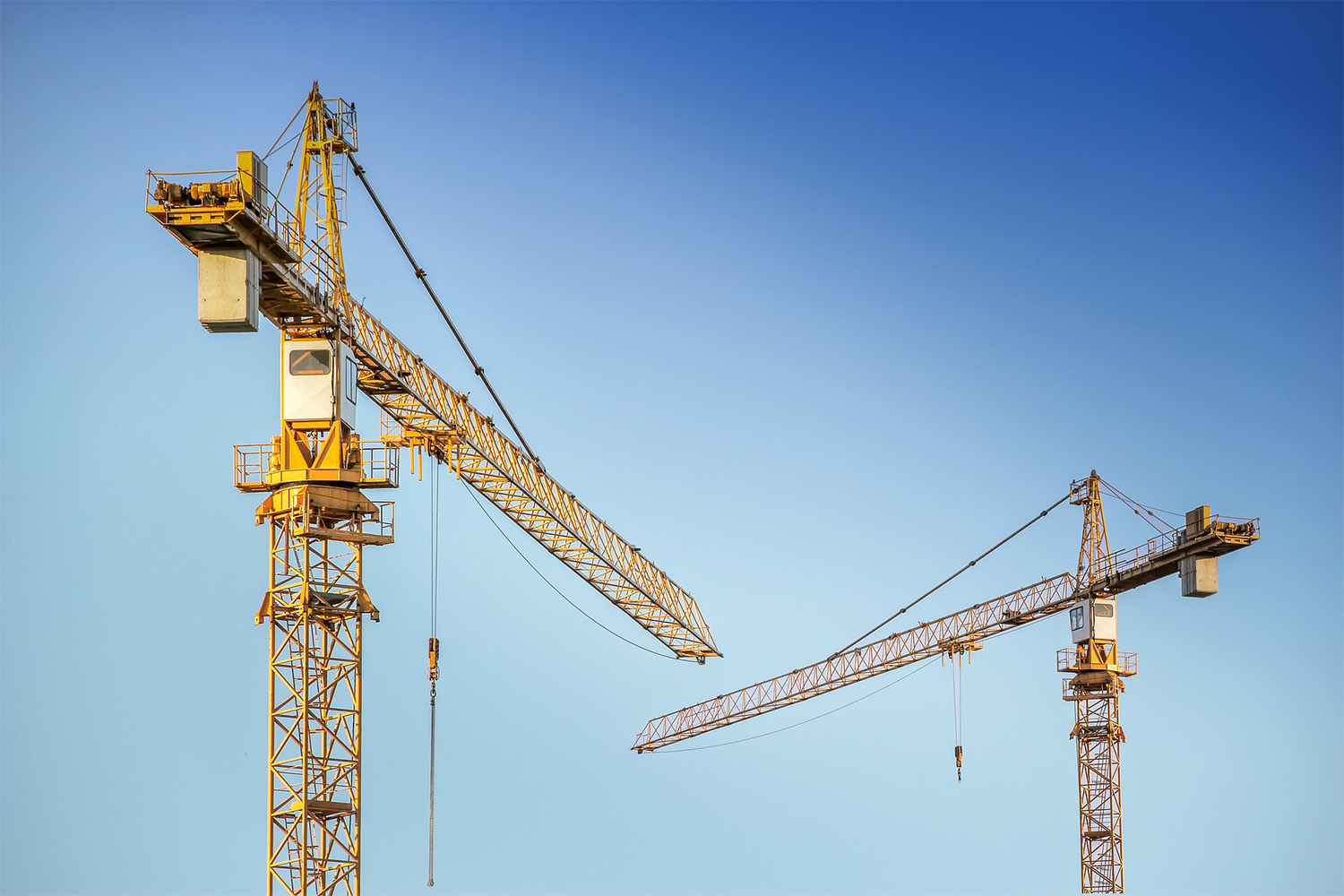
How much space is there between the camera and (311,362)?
67.2m

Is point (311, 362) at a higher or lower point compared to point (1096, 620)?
higher

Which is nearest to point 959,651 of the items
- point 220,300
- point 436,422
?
point 436,422

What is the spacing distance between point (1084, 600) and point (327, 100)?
5300 cm

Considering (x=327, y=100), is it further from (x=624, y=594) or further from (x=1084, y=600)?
(x=1084, y=600)

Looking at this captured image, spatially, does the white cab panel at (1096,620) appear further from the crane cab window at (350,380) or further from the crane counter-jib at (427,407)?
the crane cab window at (350,380)

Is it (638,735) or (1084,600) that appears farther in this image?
(638,735)

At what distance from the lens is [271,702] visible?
214 feet

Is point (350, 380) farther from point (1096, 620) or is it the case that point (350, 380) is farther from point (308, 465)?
point (1096, 620)

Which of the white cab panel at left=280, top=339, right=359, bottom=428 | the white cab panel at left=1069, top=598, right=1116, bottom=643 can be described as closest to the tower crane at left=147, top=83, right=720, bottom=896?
the white cab panel at left=280, top=339, right=359, bottom=428

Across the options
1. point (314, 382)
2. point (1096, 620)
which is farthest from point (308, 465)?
point (1096, 620)

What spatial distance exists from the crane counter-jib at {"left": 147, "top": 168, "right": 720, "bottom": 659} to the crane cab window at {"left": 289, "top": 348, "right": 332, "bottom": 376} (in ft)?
2.87

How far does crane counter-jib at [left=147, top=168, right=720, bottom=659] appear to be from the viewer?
58.7 metres

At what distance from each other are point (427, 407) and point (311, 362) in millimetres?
12595

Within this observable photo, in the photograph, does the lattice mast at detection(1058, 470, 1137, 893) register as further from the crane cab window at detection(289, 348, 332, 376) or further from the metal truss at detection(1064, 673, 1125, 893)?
the crane cab window at detection(289, 348, 332, 376)
